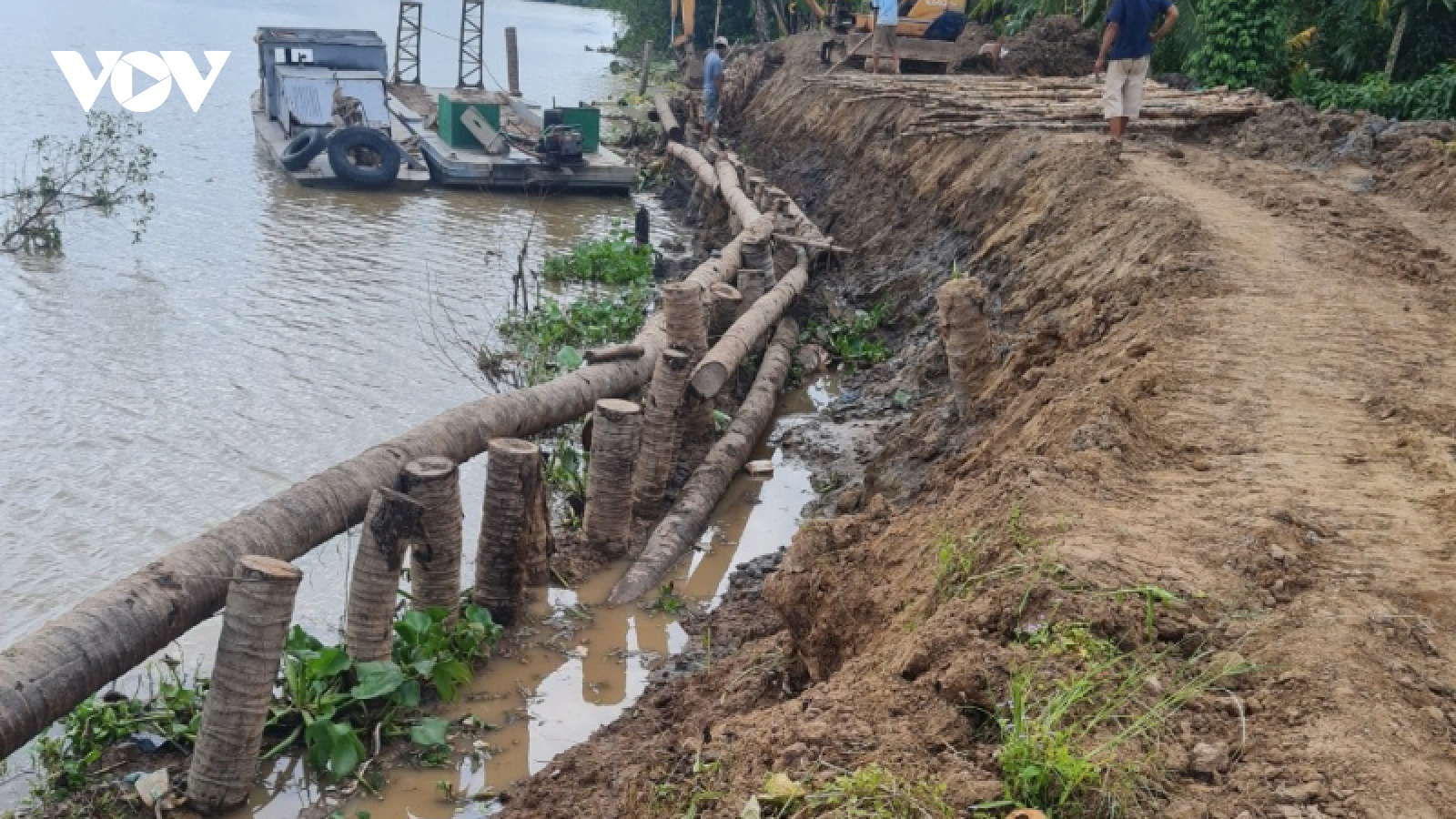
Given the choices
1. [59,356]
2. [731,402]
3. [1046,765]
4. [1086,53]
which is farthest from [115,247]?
[1046,765]

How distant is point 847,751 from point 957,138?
1201 centimetres

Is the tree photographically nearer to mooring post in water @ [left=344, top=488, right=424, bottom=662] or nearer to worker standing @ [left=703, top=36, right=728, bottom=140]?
worker standing @ [left=703, top=36, right=728, bottom=140]

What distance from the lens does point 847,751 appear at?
398 cm

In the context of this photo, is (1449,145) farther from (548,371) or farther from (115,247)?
(115,247)

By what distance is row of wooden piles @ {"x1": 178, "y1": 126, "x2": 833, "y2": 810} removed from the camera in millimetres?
5777

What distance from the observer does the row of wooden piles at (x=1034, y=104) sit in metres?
14.3

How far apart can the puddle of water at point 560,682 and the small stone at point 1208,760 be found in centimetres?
347

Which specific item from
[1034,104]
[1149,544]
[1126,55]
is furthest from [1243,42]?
[1149,544]

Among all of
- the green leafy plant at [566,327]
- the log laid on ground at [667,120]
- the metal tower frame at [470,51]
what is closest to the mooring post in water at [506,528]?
the green leafy plant at [566,327]

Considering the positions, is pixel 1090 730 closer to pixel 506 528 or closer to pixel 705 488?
pixel 506 528

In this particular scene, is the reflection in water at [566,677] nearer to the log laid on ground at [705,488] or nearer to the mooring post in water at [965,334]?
the log laid on ground at [705,488]

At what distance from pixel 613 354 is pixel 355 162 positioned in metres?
14.7

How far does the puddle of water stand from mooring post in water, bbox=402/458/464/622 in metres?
0.53

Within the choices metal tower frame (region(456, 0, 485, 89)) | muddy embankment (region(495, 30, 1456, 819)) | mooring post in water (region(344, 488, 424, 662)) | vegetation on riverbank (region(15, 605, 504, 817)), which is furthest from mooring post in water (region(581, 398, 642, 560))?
metal tower frame (region(456, 0, 485, 89))
